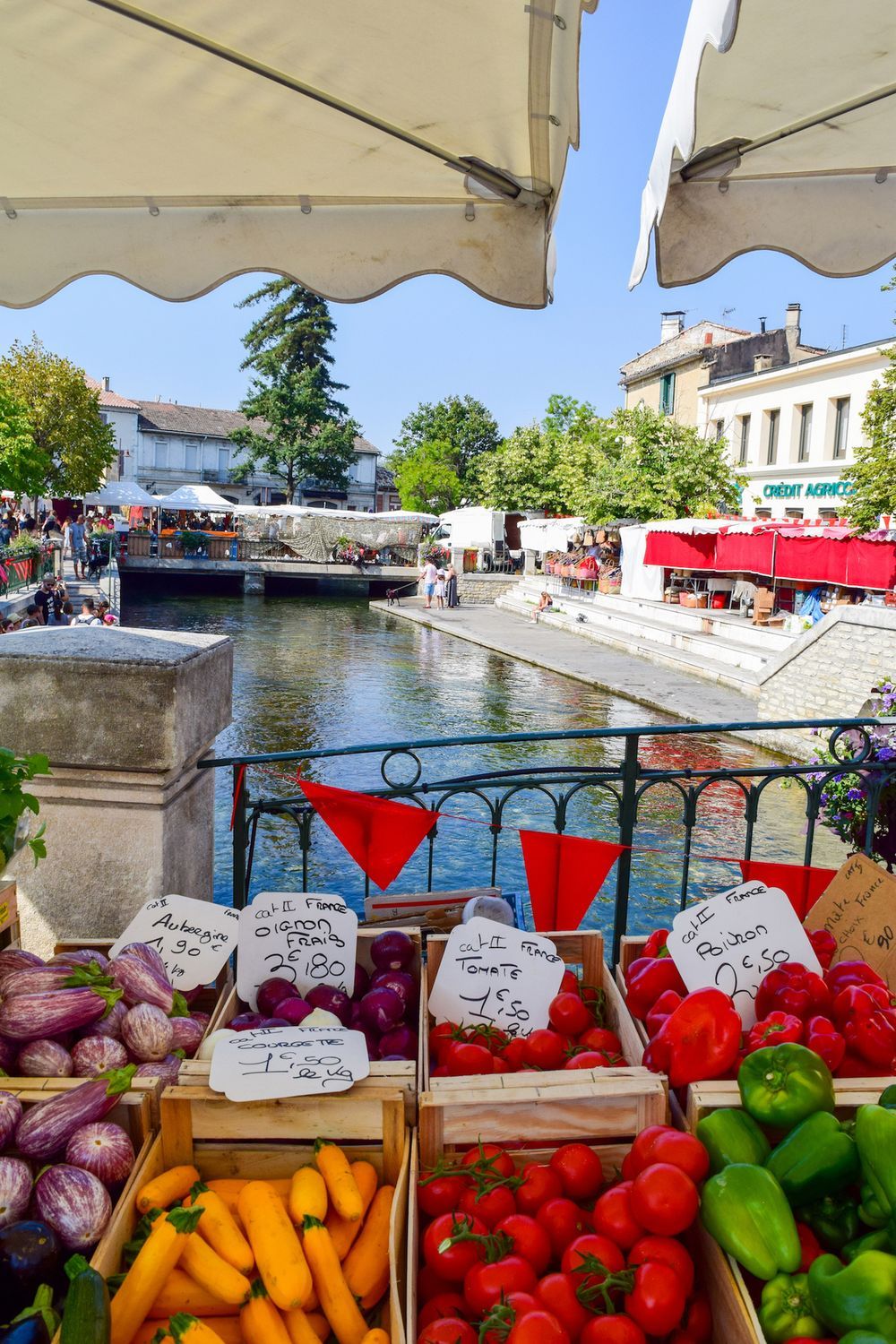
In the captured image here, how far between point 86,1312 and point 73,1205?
263mm

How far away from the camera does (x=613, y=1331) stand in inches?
61.7

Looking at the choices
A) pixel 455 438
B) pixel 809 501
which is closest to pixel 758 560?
pixel 809 501

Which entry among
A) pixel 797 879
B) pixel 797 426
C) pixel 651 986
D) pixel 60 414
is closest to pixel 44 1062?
pixel 651 986

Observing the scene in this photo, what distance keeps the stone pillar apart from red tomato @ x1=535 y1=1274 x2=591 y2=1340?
1906 millimetres

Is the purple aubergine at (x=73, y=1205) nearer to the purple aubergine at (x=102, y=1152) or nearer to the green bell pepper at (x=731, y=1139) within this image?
the purple aubergine at (x=102, y=1152)

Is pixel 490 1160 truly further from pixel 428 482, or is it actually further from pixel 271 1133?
pixel 428 482

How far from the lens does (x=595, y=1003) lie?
2.47m

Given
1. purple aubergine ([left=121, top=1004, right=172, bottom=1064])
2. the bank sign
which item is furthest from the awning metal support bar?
the bank sign

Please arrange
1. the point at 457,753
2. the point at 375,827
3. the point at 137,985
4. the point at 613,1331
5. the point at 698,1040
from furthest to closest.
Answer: the point at 457,753 → the point at 375,827 → the point at 137,985 → the point at 698,1040 → the point at 613,1331

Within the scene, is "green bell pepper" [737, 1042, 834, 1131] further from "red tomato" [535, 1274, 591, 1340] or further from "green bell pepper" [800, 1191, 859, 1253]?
"red tomato" [535, 1274, 591, 1340]

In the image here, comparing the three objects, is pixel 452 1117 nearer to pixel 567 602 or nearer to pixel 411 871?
pixel 411 871

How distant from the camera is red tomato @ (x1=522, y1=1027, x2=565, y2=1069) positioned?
86.1 inches

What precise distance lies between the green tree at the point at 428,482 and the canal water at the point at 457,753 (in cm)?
4675

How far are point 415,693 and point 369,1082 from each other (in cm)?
1557
